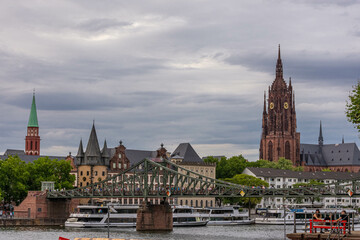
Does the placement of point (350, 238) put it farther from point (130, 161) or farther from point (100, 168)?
point (130, 161)

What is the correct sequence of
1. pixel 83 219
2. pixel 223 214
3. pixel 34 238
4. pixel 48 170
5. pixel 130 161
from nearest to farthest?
pixel 34 238 < pixel 83 219 < pixel 223 214 < pixel 48 170 < pixel 130 161

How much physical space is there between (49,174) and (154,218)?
45351mm

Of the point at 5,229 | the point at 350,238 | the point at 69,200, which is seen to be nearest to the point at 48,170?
the point at 69,200

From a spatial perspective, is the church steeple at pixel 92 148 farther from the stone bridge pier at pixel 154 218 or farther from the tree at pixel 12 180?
the stone bridge pier at pixel 154 218

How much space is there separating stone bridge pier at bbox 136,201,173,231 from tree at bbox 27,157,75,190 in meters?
39.8

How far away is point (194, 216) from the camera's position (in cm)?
13488

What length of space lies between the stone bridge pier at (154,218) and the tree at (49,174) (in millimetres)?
39789

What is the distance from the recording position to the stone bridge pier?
11481 cm

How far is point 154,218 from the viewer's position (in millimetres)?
116000

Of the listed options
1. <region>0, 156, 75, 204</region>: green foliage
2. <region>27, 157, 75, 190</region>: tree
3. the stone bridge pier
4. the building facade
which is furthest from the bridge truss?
the building facade

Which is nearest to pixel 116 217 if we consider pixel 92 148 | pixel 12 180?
pixel 12 180

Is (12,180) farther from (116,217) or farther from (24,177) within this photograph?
(116,217)

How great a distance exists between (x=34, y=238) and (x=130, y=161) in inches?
3894

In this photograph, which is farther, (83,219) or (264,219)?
(264,219)
